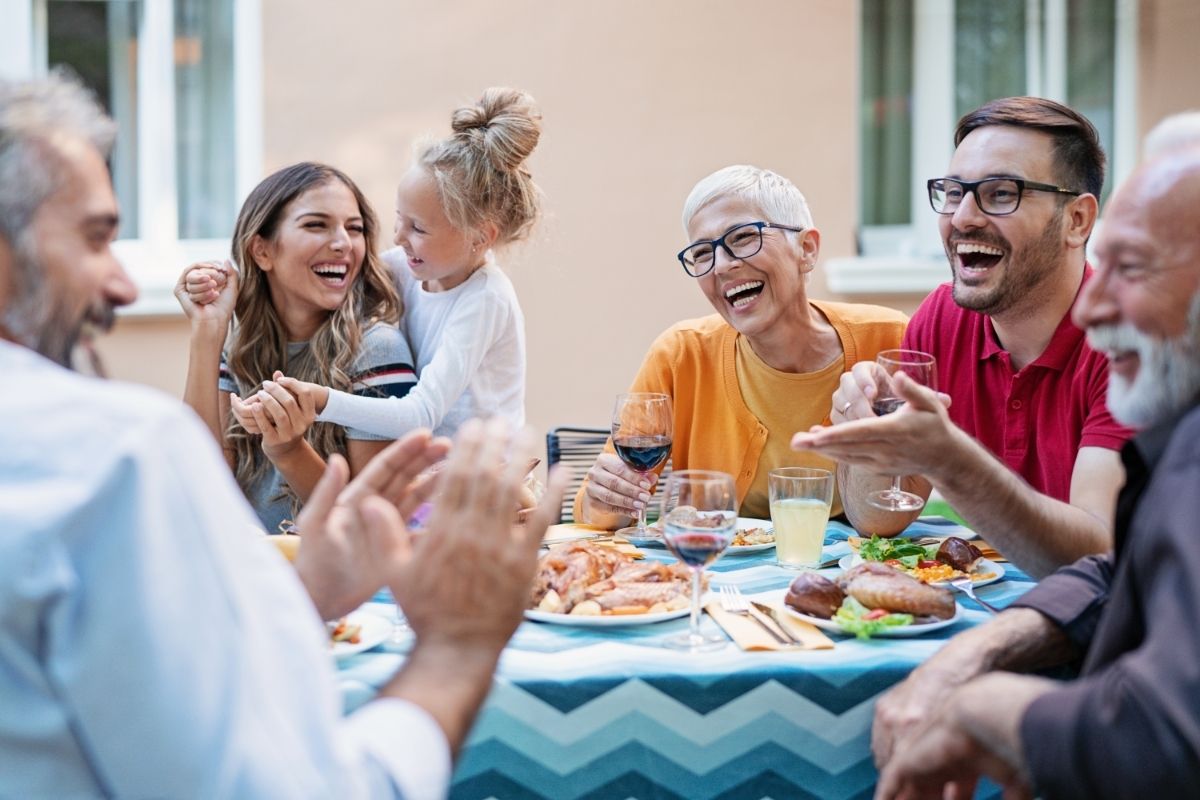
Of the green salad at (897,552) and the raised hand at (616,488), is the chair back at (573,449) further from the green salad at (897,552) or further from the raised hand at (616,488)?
the green salad at (897,552)

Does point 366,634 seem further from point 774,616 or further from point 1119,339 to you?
point 1119,339

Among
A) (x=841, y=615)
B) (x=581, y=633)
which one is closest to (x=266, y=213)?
(x=581, y=633)

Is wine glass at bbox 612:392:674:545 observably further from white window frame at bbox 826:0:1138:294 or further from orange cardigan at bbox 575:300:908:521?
white window frame at bbox 826:0:1138:294

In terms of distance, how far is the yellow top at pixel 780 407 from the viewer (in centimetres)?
318

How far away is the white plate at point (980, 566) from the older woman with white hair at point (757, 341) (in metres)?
0.64

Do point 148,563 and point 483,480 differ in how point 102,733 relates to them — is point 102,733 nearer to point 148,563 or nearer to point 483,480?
point 148,563

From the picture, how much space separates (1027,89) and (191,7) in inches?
167

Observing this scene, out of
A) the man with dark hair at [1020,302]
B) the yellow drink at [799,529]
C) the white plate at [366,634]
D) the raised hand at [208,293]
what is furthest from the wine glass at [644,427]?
the raised hand at [208,293]

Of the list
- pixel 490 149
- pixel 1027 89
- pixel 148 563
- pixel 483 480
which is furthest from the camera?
pixel 1027 89

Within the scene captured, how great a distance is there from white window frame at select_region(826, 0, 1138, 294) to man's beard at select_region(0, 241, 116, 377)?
16.9 feet

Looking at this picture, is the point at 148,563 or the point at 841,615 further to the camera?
the point at 841,615

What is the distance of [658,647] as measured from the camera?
6.19 feet

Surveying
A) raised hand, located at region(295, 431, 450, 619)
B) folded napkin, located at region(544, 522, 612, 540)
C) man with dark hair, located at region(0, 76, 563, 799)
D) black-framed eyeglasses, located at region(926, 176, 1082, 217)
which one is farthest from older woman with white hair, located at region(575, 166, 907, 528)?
man with dark hair, located at region(0, 76, 563, 799)

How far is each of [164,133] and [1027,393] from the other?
4412 millimetres
